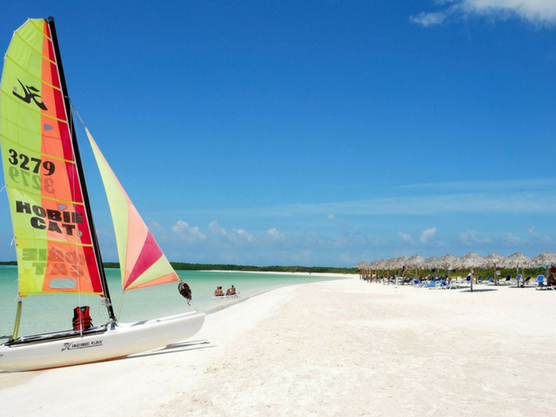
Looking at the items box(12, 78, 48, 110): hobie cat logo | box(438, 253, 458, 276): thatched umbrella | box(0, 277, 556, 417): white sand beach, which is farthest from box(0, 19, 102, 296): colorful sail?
box(438, 253, 458, 276): thatched umbrella

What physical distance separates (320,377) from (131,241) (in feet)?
16.3

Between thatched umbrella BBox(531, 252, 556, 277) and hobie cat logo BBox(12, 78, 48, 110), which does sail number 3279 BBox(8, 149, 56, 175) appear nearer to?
hobie cat logo BBox(12, 78, 48, 110)

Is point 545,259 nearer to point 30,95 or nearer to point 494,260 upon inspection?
point 494,260

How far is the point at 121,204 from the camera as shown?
9141mm

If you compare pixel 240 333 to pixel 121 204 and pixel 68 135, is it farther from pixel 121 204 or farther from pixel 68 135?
pixel 68 135

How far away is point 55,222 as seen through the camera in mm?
8781

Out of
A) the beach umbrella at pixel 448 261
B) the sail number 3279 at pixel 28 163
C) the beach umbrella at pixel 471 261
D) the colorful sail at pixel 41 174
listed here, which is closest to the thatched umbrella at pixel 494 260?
the beach umbrella at pixel 471 261

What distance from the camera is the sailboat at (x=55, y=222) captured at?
27.3ft

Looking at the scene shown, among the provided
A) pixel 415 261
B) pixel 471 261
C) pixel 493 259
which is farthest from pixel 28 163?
pixel 415 261

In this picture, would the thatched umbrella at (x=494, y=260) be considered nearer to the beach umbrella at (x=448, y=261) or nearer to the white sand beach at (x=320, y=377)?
the beach umbrella at (x=448, y=261)

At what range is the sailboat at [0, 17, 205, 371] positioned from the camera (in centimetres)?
834

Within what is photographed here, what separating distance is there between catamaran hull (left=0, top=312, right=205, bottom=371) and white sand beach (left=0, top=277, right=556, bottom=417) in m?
0.22

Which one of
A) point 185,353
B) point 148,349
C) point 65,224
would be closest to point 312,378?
point 185,353

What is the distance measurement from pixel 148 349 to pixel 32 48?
6.69 metres
